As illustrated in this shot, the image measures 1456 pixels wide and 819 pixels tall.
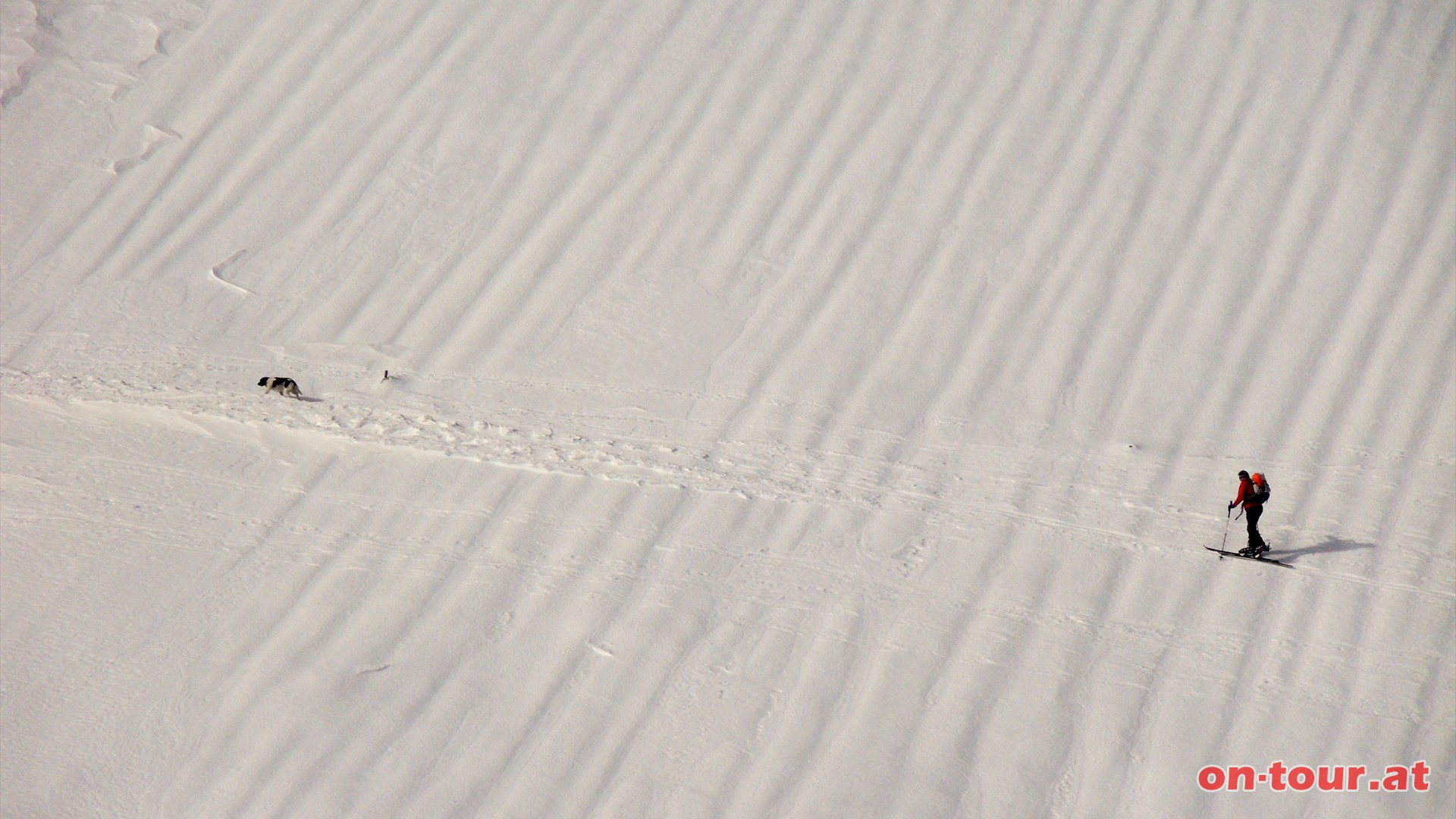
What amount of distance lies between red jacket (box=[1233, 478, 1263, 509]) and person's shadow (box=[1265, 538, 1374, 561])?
279 millimetres

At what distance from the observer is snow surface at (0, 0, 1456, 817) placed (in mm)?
4375

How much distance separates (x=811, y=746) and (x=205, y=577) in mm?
2509

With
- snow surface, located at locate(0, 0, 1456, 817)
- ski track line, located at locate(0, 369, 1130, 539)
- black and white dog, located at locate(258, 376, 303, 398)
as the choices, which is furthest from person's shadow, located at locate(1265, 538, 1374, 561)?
black and white dog, located at locate(258, 376, 303, 398)

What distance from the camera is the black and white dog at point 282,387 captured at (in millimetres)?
5535

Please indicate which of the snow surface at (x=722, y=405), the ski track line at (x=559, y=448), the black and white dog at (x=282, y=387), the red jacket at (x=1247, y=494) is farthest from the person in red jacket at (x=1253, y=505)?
the black and white dog at (x=282, y=387)

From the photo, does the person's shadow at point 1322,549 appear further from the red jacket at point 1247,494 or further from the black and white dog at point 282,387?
the black and white dog at point 282,387

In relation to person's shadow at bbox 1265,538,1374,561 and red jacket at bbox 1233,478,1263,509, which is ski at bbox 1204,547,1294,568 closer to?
person's shadow at bbox 1265,538,1374,561

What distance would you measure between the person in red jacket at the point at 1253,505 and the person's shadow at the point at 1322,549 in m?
0.08

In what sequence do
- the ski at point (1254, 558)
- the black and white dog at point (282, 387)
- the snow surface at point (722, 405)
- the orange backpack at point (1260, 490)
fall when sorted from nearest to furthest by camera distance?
the snow surface at point (722, 405) → the orange backpack at point (1260, 490) → the ski at point (1254, 558) → the black and white dog at point (282, 387)

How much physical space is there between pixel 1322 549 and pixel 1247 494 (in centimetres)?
47

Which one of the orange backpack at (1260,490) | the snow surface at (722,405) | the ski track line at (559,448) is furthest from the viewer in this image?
the ski track line at (559,448)

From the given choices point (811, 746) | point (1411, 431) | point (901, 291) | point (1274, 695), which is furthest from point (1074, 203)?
point (811, 746)

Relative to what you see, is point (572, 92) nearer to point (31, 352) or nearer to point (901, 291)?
point (901, 291)

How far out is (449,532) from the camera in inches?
199
